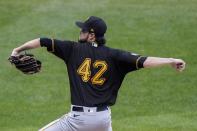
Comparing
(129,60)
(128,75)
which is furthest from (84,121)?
(128,75)

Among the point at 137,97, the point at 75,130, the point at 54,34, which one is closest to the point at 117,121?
the point at 137,97

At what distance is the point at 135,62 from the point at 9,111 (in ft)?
23.2

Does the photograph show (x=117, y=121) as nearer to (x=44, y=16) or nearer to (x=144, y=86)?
(x=144, y=86)

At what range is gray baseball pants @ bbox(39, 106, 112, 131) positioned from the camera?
24.3ft

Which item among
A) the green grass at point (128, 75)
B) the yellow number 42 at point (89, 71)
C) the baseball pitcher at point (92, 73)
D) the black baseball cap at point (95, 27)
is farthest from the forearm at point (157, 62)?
the green grass at point (128, 75)

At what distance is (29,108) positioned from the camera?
14.1 m

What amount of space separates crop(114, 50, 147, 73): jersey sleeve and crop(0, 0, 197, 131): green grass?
3.93 meters

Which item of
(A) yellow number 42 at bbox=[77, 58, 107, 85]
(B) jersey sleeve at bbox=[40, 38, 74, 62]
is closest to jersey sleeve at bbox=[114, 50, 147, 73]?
(A) yellow number 42 at bbox=[77, 58, 107, 85]

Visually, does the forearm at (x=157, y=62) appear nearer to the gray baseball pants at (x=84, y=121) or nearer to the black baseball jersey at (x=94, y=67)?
the black baseball jersey at (x=94, y=67)

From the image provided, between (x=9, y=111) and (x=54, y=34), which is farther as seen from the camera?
(x=54, y=34)

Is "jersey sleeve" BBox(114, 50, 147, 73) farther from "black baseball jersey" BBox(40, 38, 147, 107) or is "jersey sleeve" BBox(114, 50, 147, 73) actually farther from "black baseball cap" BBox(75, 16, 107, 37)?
"black baseball cap" BBox(75, 16, 107, 37)

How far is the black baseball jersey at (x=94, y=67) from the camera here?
7.41 meters

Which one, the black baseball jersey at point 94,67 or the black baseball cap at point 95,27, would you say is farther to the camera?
→ the black baseball cap at point 95,27

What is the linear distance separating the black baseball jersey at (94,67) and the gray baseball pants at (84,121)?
0.35 feet
